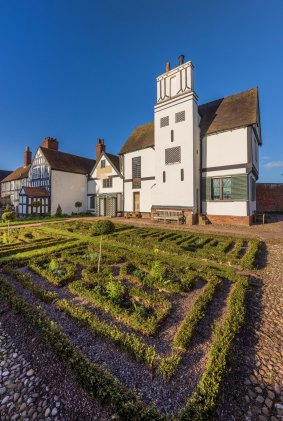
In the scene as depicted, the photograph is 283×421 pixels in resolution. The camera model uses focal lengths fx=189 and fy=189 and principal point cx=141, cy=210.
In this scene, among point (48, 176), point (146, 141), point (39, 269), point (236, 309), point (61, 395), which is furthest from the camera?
point (48, 176)

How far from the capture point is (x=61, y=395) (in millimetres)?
2516

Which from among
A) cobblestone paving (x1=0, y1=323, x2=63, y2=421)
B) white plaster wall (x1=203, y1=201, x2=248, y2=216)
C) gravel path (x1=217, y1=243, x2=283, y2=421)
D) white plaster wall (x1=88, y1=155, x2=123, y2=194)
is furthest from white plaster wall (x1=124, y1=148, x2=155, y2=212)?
cobblestone paving (x1=0, y1=323, x2=63, y2=421)

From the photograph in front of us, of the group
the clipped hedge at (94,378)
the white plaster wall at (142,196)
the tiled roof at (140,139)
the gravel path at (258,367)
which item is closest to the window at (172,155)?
the tiled roof at (140,139)

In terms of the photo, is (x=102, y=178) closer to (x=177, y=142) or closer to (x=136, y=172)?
(x=136, y=172)

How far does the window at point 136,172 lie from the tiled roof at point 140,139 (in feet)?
4.05

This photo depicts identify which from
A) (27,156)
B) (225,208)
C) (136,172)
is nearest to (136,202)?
(136,172)

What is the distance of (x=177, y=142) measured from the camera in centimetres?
1761

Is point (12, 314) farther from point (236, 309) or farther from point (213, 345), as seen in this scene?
point (236, 309)

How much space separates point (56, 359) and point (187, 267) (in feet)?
15.4

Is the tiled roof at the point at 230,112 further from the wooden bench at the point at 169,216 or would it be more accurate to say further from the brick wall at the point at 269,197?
the brick wall at the point at 269,197

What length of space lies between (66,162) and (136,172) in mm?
12190

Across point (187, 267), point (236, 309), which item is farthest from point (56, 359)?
point (187, 267)

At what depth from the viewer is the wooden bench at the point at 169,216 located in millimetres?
16919

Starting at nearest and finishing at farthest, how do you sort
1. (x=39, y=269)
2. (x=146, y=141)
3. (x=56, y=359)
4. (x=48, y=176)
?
(x=56, y=359), (x=39, y=269), (x=146, y=141), (x=48, y=176)
